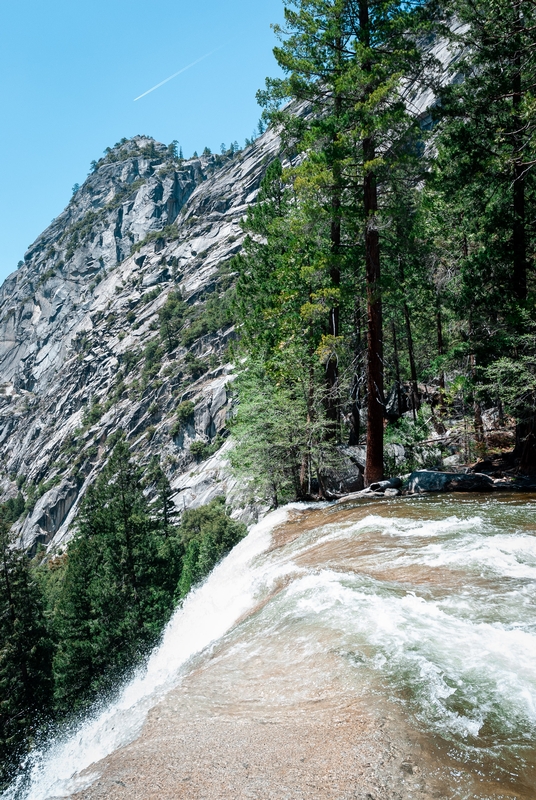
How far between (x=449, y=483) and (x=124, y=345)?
126 m

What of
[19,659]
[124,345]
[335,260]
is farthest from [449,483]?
[124,345]

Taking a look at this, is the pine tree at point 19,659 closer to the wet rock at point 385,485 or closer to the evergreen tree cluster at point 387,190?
the evergreen tree cluster at point 387,190

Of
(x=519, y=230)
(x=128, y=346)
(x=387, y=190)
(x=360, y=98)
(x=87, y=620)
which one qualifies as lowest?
(x=87, y=620)

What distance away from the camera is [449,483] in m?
10.7

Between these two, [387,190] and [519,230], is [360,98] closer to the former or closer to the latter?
[387,190]

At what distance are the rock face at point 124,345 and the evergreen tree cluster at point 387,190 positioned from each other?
38375 millimetres

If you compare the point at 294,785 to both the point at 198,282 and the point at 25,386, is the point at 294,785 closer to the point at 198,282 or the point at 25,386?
the point at 198,282

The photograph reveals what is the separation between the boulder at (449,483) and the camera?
10406 mm

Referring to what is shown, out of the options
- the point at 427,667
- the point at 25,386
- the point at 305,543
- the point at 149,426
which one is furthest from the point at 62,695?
the point at 25,386

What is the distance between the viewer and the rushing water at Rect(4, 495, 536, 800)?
293 centimetres

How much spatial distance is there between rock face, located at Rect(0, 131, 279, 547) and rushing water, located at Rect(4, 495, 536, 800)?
45.5 meters

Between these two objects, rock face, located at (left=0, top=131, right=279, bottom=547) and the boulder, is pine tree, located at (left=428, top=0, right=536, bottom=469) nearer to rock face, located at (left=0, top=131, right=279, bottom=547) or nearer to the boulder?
→ the boulder

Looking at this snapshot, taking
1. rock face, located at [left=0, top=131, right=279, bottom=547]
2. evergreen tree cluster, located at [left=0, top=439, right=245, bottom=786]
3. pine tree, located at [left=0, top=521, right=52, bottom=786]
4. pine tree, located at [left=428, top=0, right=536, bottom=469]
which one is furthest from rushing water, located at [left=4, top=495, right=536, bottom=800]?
rock face, located at [left=0, top=131, right=279, bottom=547]

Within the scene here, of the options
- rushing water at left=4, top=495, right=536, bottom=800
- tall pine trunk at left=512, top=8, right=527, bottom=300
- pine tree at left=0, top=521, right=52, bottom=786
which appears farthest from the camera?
pine tree at left=0, top=521, right=52, bottom=786
